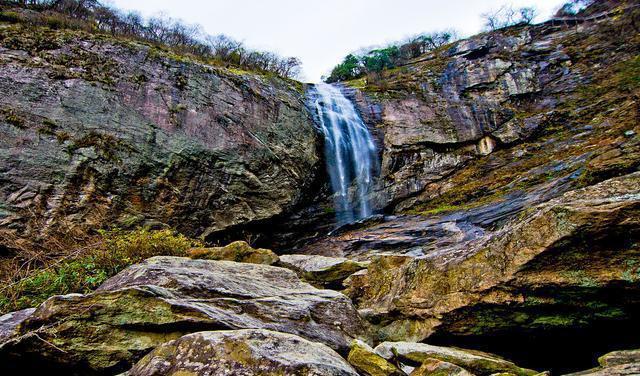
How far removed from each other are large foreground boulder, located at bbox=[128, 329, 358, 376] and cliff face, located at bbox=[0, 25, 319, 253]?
9.48 meters

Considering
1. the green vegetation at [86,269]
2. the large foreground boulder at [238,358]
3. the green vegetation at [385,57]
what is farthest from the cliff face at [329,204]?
the green vegetation at [385,57]

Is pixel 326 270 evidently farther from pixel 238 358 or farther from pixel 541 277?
pixel 238 358

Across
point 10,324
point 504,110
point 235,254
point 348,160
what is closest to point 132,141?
point 235,254

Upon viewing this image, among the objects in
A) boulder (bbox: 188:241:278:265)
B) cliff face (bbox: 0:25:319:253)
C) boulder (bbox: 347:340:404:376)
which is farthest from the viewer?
cliff face (bbox: 0:25:319:253)

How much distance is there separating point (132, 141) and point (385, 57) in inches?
771

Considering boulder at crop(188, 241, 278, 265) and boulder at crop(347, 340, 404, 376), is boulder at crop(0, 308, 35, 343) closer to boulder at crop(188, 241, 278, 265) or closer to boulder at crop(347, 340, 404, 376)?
boulder at crop(347, 340, 404, 376)

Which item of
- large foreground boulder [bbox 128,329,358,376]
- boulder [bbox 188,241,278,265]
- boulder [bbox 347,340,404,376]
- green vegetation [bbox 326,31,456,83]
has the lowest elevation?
boulder [bbox 347,340,404,376]

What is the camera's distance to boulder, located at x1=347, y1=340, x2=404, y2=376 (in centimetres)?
299

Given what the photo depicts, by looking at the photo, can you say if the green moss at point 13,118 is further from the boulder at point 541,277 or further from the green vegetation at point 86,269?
the boulder at point 541,277

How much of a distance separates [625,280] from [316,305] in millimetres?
2914

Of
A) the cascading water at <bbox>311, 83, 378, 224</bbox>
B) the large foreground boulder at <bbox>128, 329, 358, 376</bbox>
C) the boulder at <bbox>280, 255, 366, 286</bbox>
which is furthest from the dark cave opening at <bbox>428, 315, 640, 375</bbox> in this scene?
the cascading water at <bbox>311, 83, 378, 224</bbox>

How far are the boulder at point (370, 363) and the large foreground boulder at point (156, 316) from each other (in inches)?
26.4

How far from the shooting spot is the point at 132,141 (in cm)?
1284

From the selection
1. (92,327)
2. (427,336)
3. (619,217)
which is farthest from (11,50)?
(619,217)
